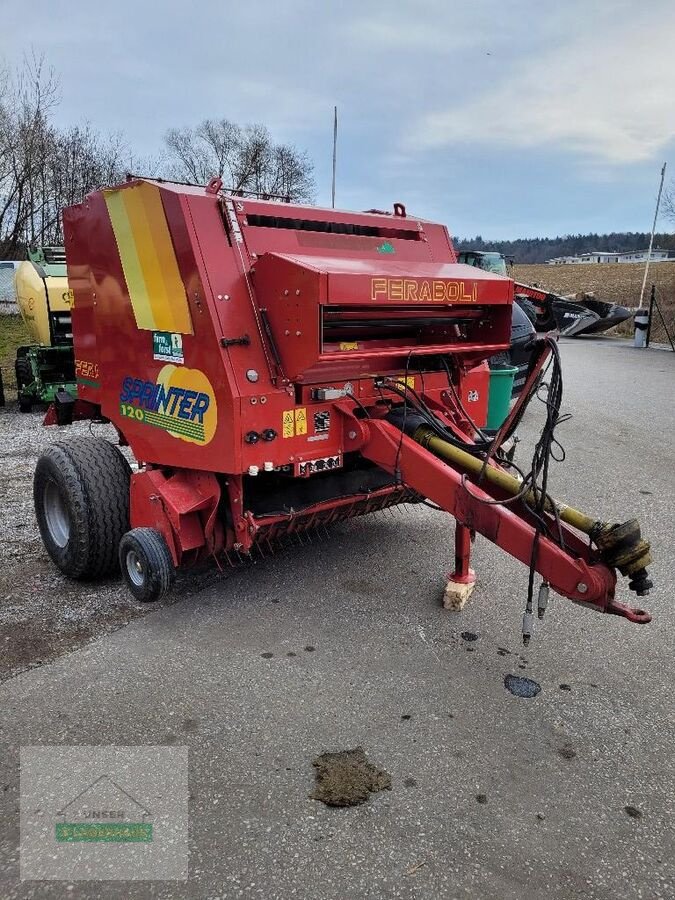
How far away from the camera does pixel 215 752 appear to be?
2602mm

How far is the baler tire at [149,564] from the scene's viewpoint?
3.36m

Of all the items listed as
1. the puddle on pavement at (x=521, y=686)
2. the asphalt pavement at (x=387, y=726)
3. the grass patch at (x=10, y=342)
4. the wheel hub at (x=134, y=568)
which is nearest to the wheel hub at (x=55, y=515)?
the wheel hub at (x=134, y=568)

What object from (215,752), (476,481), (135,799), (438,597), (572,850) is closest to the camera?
(572,850)

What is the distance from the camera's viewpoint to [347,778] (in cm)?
247

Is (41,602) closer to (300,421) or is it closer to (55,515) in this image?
(55,515)

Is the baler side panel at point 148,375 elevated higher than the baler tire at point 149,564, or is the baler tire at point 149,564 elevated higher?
the baler side panel at point 148,375

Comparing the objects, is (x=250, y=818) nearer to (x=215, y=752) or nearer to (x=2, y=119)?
(x=215, y=752)

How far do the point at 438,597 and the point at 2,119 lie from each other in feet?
65.1

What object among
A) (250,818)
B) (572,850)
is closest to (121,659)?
(250,818)

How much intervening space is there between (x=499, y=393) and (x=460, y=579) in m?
3.06

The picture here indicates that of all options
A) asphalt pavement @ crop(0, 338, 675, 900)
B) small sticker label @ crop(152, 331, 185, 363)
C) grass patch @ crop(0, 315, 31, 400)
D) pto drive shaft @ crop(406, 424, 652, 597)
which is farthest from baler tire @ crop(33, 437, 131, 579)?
grass patch @ crop(0, 315, 31, 400)

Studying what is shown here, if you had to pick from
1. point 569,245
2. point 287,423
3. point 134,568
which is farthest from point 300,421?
point 569,245

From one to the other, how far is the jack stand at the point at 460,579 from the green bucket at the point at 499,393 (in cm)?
272

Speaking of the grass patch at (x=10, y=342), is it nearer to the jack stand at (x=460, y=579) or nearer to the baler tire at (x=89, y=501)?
the baler tire at (x=89, y=501)
